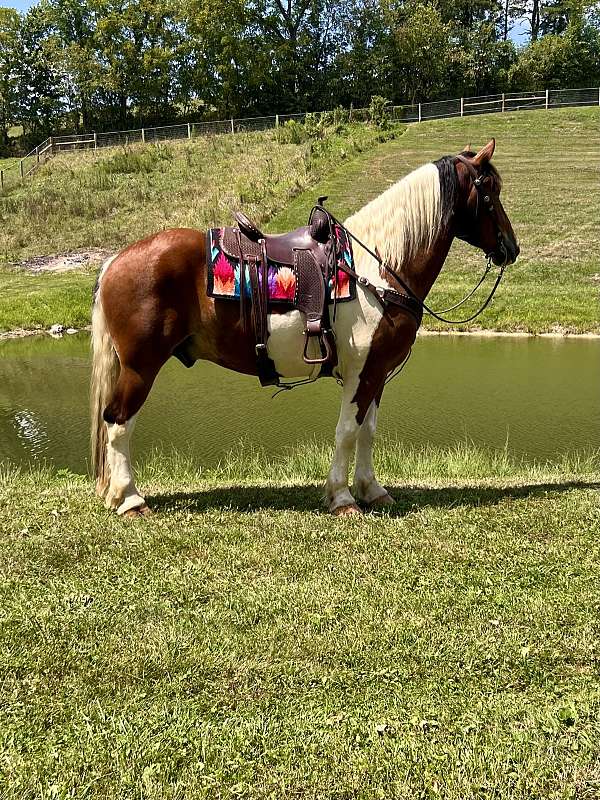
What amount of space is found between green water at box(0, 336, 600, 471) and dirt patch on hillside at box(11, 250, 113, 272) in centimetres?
956

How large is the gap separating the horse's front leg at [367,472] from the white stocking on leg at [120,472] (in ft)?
5.69

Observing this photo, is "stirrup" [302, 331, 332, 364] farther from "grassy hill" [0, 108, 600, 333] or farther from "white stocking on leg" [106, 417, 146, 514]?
"grassy hill" [0, 108, 600, 333]

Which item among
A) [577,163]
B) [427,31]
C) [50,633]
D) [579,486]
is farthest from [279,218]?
[427,31]

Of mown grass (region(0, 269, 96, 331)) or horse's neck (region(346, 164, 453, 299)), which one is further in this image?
mown grass (region(0, 269, 96, 331))

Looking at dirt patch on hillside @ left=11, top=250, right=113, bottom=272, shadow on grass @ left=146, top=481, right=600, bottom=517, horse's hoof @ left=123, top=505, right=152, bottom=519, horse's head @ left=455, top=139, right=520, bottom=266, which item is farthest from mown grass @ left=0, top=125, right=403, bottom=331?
horse's head @ left=455, top=139, right=520, bottom=266

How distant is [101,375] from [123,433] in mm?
485

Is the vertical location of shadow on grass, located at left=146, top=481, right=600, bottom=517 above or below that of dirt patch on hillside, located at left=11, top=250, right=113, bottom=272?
below

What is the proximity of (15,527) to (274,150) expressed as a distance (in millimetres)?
30074

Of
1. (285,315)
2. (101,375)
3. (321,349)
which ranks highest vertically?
(285,315)

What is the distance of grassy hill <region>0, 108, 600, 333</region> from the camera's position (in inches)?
661

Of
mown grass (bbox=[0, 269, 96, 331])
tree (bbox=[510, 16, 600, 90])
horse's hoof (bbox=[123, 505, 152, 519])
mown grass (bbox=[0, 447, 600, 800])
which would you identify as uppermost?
tree (bbox=[510, 16, 600, 90])

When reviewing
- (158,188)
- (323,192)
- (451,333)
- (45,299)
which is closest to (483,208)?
(451,333)

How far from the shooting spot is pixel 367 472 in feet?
17.8

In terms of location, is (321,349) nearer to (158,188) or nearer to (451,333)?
(451,333)
